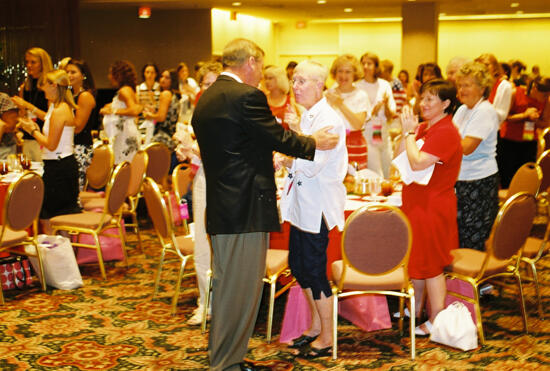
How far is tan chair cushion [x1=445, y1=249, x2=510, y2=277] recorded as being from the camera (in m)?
3.89

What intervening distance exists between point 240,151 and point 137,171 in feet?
9.98

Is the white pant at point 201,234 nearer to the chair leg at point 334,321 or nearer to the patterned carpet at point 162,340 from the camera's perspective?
the patterned carpet at point 162,340

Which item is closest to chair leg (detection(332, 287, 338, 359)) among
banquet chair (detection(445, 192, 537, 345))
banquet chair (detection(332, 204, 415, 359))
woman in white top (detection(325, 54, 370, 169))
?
banquet chair (detection(332, 204, 415, 359))

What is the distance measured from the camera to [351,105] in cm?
591

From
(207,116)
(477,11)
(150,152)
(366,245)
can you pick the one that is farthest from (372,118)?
(477,11)

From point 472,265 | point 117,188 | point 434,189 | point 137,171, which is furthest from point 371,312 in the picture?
point 137,171

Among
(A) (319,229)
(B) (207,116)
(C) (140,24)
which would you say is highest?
(C) (140,24)

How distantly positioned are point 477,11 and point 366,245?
1520 cm

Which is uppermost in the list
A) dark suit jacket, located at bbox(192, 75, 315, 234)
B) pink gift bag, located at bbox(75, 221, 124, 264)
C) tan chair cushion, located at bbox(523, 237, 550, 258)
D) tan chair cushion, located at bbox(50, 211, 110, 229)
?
dark suit jacket, located at bbox(192, 75, 315, 234)

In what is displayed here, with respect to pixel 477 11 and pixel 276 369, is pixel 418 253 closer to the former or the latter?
pixel 276 369

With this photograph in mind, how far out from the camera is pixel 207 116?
3.09m

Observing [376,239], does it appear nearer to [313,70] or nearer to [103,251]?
[313,70]

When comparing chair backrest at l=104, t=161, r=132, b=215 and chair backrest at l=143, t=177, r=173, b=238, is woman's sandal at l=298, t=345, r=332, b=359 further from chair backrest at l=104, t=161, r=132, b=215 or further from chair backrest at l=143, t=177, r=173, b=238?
chair backrest at l=104, t=161, r=132, b=215

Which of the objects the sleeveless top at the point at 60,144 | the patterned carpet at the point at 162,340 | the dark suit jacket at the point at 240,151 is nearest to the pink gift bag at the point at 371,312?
the patterned carpet at the point at 162,340
